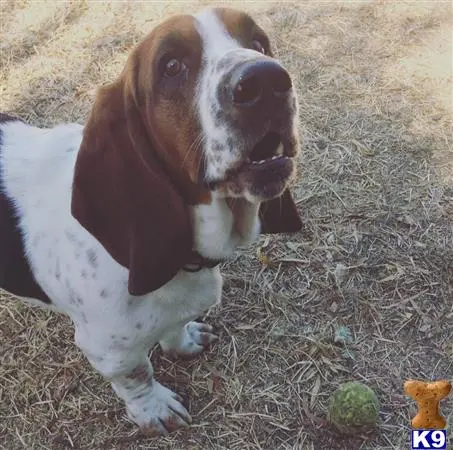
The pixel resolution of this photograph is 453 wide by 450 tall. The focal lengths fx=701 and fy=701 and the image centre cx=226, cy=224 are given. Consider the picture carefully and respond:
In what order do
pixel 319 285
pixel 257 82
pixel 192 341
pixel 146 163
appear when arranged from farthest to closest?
pixel 319 285 < pixel 192 341 < pixel 146 163 < pixel 257 82

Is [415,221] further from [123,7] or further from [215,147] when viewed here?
[123,7]

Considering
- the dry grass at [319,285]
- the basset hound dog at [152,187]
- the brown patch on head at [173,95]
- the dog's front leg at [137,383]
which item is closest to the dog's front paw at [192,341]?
the dry grass at [319,285]

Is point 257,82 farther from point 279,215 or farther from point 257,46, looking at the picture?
point 279,215

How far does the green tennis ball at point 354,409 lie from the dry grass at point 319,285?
0.07 m

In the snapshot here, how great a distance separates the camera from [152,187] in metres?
2.38

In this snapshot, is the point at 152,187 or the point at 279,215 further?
the point at 279,215

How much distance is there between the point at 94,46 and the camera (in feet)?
17.2

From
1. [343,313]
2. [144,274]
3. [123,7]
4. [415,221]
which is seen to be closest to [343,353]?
[343,313]

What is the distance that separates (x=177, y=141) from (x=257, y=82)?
40 centimetres

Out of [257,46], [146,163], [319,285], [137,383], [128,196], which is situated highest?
[257,46]

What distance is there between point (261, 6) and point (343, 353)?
10.4ft

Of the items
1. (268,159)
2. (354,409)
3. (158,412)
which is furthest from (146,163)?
(354,409)

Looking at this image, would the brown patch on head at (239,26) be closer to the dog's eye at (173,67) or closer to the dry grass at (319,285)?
the dog's eye at (173,67)

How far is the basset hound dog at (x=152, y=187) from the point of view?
7.09 feet
